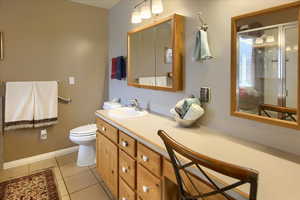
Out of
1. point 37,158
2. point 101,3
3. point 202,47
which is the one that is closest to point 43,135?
point 37,158

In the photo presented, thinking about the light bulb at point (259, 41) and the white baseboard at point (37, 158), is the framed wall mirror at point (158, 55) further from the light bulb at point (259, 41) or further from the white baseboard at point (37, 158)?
the white baseboard at point (37, 158)

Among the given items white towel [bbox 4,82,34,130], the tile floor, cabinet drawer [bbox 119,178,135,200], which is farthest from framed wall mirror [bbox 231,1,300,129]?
white towel [bbox 4,82,34,130]

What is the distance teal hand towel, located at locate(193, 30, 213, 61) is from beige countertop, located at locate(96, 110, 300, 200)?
553mm

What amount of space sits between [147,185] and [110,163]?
2.08ft

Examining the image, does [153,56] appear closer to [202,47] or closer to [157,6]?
[157,6]

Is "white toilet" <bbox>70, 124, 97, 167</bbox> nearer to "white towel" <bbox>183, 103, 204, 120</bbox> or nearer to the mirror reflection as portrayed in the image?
the mirror reflection

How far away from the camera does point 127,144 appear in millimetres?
1435

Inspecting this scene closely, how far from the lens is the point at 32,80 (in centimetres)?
250

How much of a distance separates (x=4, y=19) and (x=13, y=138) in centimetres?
152

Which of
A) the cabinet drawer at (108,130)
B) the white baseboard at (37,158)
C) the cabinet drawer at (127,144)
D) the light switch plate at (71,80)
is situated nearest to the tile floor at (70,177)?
the white baseboard at (37,158)

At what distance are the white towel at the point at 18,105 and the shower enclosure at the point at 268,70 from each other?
2.50 metres

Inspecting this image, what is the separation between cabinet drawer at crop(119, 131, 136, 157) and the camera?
135 cm

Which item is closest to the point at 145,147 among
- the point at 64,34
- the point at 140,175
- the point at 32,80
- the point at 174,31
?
the point at 140,175

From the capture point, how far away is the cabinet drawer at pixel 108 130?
5.34 feet
